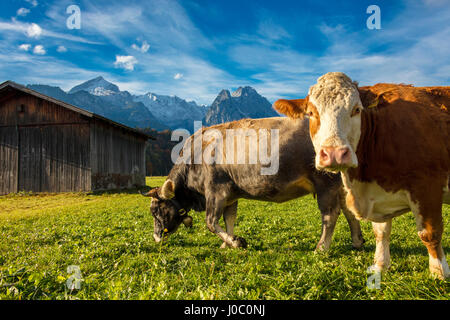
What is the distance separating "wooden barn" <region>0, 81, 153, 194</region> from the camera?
20078 mm

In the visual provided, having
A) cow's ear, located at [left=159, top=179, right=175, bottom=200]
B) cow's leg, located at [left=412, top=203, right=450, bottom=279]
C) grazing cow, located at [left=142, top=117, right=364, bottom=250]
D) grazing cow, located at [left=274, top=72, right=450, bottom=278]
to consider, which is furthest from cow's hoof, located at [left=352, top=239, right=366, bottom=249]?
cow's ear, located at [left=159, top=179, right=175, bottom=200]

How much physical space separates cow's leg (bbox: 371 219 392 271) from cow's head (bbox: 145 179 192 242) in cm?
491

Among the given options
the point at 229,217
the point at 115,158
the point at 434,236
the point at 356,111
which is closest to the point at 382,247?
the point at 434,236

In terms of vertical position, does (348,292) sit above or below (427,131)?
below

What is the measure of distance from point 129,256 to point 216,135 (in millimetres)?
3524

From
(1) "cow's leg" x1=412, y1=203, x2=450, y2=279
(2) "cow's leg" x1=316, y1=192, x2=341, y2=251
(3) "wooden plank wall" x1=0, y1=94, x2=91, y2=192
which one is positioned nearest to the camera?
(1) "cow's leg" x1=412, y1=203, x2=450, y2=279

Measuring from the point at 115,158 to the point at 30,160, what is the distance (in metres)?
5.94

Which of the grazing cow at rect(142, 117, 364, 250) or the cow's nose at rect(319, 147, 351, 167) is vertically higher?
the cow's nose at rect(319, 147, 351, 167)

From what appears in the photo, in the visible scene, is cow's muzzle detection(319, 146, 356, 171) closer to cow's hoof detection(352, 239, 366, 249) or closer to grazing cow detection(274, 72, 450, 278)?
grazing cow detection(274, 72, 450, 278)

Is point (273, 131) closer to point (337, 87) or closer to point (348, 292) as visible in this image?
point (337, 87)

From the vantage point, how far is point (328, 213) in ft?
18.3

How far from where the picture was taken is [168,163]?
291ft

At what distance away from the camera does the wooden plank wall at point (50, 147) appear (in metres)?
20.1
